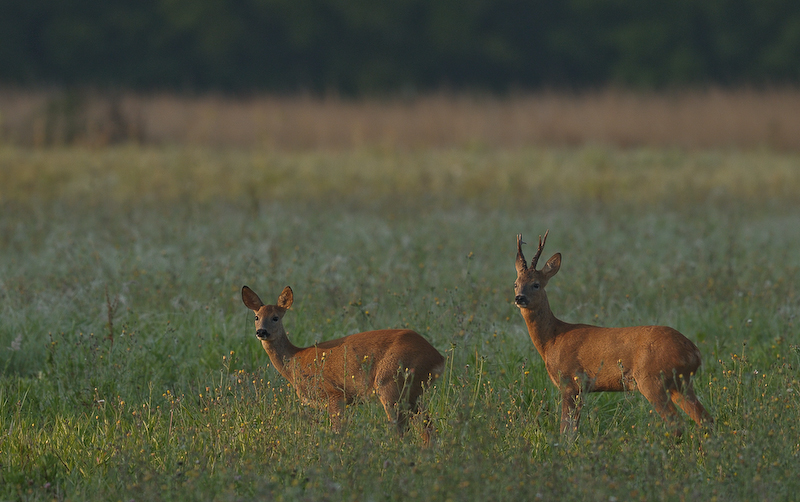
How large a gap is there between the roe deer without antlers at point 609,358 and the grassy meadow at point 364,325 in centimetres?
15

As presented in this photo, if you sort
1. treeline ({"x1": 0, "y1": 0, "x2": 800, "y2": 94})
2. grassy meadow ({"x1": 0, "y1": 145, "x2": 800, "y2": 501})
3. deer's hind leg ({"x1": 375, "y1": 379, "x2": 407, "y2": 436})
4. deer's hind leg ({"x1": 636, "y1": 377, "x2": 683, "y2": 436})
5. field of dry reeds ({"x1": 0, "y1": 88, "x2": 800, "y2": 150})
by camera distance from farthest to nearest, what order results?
treeline ({"x1": 0, "y1": 0, "x2": 800, "y2": 94}) → field of dry reeds ({"x1": 0, "y1": 88, "x2": 800, "y2": 150}) → deer's hind leg ({"x1": 375, "y1": 379, "x2": 407, "y2": 436}) → deer's hind leg ({"x1": 636, "y1": 377, "x2": 683, "y2": 436}) → grassy meadow ({"x1": 0, "y1": 145, "x2": 800, "y2": 501})

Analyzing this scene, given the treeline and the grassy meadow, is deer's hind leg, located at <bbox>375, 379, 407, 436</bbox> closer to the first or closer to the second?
the grassy meadow

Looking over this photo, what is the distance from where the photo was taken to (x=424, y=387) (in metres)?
4.16

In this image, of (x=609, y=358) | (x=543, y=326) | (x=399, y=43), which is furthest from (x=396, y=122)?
(x=609, y=358)

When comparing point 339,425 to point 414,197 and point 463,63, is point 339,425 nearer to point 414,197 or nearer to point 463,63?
point 414,197

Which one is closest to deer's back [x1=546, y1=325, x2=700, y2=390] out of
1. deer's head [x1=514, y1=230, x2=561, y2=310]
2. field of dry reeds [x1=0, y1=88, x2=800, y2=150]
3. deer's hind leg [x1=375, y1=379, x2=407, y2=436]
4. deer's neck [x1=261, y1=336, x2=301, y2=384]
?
deer's head [x1=514, y1=230, x2=561, y2=310]

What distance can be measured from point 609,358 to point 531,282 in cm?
48

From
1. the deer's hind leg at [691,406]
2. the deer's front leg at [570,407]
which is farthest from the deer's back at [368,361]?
the deer's hind leg at [691,406]

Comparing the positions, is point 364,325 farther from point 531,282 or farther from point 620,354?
point 620,354

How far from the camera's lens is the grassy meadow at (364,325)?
3629 mm

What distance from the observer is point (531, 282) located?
172 inches

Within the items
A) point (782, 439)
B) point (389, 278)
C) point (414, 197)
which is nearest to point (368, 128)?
point (414, 197)

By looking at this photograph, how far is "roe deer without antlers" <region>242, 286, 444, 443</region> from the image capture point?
411cm

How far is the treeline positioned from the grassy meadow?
695 inches
